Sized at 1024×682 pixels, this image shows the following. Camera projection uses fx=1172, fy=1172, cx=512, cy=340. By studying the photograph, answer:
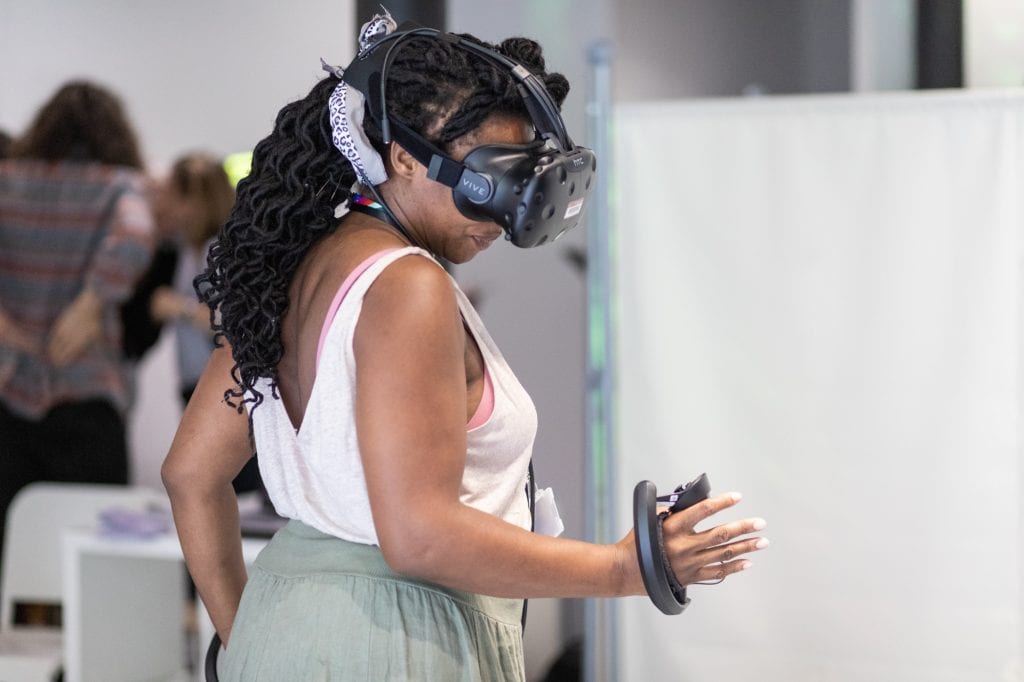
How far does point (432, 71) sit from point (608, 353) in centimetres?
186

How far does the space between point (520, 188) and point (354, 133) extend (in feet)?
0.58

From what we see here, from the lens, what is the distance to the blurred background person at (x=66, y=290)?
397 cm

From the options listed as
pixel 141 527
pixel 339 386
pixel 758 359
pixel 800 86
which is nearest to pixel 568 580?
pixel 339 386

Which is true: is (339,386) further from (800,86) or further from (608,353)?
(800,86)

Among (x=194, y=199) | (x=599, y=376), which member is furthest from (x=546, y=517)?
(x=194, y=199)

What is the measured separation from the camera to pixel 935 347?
2.76 meters

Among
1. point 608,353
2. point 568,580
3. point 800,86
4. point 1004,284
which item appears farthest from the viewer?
point 800,86

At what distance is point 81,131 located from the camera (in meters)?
3.97

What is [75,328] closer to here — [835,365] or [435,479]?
[835,365]

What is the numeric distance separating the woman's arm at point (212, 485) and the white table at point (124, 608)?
59.8 inches

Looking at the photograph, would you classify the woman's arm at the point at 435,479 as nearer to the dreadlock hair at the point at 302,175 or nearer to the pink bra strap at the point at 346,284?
the pink bra strap at the point at 346,284

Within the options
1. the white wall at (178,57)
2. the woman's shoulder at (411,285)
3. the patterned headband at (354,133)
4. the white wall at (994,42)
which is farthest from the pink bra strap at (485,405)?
the white wall at (178,57)

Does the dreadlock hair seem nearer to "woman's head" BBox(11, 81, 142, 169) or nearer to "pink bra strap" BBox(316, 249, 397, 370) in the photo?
"pink bra strap" BBox(316, 249, 397, 370)

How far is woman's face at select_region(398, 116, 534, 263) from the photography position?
45.5 inches
